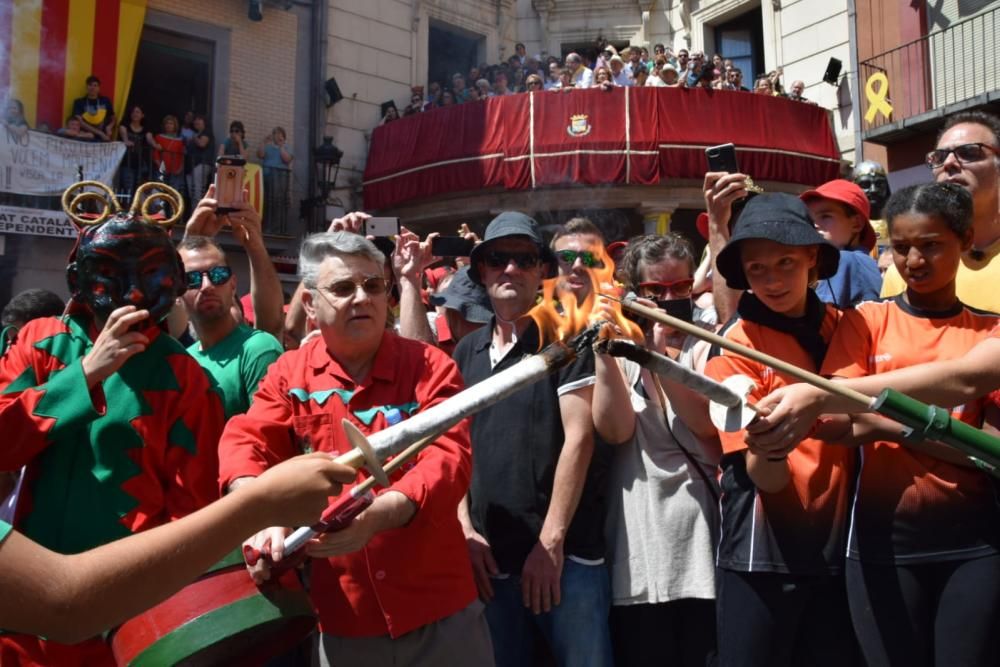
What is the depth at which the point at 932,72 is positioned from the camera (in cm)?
1460

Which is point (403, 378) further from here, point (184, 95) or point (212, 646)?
point (184, 95)

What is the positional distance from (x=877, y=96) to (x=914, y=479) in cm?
1461

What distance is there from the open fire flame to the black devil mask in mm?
1248

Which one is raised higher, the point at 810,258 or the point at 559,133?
the point at 559,133

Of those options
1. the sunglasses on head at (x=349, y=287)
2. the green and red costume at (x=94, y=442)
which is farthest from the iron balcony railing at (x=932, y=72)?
the green and red costume at (x=94, y=442)

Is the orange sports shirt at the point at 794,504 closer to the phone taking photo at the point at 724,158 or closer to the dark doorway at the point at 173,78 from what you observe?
the phone taking photo at the point at 724,158

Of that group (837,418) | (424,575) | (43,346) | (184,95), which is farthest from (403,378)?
(184,95)

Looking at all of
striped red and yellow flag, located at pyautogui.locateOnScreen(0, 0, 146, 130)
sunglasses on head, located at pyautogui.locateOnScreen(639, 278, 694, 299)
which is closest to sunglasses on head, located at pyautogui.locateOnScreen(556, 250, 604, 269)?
sunglasses on head, located at pyautogui.locateOnScreen(639, 278, 694, 299)

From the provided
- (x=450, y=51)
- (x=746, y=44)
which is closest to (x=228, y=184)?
(x=450, y=51)

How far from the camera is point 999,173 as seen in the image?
300cm

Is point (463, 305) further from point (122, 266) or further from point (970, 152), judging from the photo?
point (970, 152)

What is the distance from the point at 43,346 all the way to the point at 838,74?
16.3m

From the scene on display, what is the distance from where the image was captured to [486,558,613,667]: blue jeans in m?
2.92

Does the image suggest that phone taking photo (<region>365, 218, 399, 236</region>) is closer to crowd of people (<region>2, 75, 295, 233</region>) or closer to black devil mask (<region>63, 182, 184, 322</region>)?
black devil mask (<region>63, 182, 184, 322</region>)
